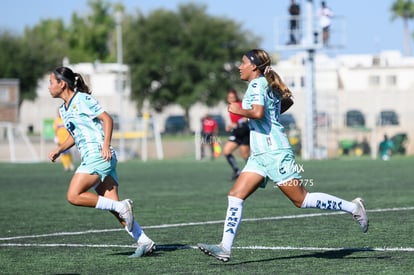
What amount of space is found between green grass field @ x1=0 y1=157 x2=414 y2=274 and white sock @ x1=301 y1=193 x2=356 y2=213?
48 centimetres

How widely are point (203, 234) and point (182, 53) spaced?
2684 inches

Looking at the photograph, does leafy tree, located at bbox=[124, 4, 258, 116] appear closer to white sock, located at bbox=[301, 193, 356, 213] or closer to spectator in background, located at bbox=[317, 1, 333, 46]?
spectator in background, located at bbox=[317, 1, 333, 46]

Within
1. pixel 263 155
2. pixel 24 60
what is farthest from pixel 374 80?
pixel 263 155

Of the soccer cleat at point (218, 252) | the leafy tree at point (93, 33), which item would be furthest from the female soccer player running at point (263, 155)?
the leafy tree at point (93, 33)

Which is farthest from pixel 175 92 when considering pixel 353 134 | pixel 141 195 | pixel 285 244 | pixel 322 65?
pixel 285 244

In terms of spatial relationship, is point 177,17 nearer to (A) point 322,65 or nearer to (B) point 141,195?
(A) point 322,65

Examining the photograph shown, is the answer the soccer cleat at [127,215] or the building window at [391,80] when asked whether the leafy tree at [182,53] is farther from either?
the soccer cleat at [127,215]

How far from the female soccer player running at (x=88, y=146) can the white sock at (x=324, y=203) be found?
170cm

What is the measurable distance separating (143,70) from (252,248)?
229 feet

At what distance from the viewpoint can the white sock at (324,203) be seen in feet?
31.7

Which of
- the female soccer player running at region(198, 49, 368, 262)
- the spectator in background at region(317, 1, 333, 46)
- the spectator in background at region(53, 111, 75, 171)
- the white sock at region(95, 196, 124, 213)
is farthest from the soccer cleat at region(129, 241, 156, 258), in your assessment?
the spectator in background at region(317, 1, 333, 46)

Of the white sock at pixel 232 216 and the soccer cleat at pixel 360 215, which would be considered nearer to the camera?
the white sock at pixel 232 216

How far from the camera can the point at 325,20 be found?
1692 inches

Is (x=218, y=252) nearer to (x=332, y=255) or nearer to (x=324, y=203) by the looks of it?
(x=324, y=203)
